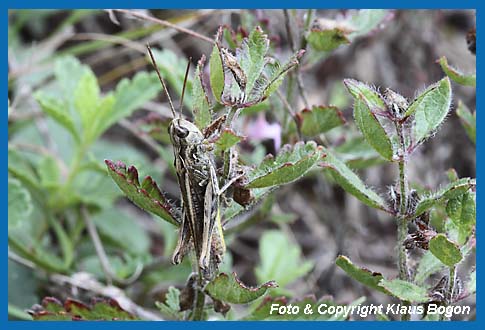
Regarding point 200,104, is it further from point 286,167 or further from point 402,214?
point 402,214

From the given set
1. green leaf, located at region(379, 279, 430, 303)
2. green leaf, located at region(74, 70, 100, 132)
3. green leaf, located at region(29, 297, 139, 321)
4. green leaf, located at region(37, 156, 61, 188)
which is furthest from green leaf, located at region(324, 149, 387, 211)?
green leaf, located at region(37, 156, 61, 188)

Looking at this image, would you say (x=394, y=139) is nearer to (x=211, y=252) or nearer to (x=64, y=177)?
(x=211, y=252)

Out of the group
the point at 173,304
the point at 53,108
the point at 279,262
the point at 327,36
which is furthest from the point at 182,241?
the point at 279,262

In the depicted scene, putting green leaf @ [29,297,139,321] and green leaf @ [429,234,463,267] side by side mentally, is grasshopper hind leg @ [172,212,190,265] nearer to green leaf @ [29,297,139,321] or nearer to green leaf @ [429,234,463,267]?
green leaf @ [29,297,139,321]

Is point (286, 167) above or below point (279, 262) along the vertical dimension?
above

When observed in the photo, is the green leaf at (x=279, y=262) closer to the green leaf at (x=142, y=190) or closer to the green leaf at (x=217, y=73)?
the green leaf at (x=142, y=190)

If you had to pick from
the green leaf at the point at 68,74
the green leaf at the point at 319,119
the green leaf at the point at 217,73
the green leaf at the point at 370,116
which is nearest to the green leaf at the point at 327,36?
the green leaf at the point at 319,119
